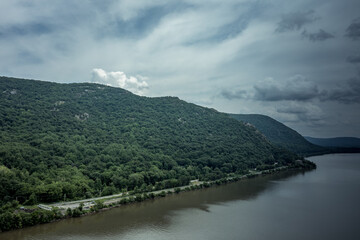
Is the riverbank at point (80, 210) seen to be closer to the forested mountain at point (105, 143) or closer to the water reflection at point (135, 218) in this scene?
the water reflection at point (135, 218)

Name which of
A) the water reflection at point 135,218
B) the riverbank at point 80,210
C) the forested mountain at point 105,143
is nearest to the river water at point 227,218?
the water reflection at point 135,218

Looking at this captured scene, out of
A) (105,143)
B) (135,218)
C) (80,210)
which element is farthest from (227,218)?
(105,143)

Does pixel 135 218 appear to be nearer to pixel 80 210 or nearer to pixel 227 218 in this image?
pixel 80 210

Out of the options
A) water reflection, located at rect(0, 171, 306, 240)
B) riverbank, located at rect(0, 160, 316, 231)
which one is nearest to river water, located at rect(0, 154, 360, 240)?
water reflection, located at rect(0, 171, 306, 240)

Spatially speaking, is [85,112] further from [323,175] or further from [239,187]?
[323,175]

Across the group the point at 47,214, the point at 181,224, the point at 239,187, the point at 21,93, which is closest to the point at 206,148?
the point at 239,187
